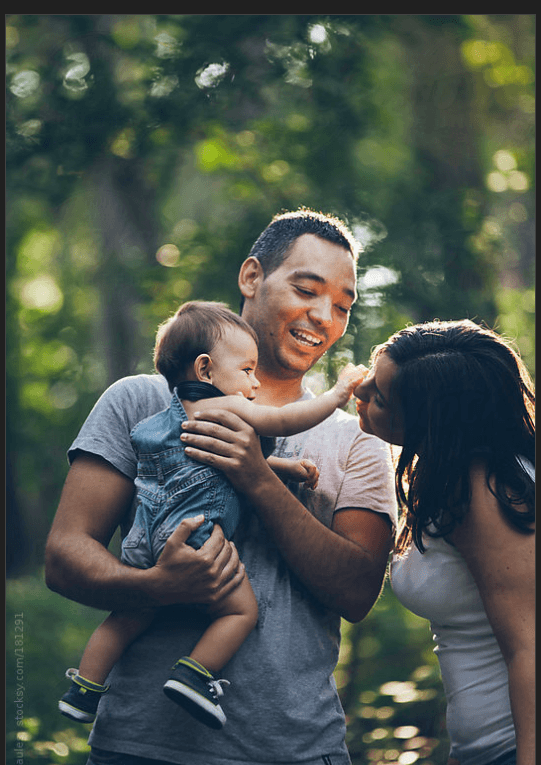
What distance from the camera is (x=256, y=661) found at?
1.90 meters

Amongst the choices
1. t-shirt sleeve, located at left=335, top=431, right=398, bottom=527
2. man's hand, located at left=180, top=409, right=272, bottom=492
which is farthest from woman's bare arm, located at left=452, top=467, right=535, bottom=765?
man's hand, located at left=180, top=409, right=272, bottom=492

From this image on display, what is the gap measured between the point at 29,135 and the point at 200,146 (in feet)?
5.06

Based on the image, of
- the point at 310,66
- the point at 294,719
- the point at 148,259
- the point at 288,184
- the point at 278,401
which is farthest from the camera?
the point at 148,259

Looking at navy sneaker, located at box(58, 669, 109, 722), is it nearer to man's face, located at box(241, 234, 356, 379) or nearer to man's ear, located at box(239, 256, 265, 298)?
man's face, located at box(241, 234, 356, 379)

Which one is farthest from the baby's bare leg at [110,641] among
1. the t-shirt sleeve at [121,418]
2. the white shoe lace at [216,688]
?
the t-shirt sleeve at [121,418]

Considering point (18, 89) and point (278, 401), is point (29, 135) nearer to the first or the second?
point (18, 89)

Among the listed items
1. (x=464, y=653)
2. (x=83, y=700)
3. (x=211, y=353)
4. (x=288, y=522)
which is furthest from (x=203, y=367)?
(x=464, y=653)

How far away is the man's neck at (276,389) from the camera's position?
235cm

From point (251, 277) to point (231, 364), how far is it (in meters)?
0.57

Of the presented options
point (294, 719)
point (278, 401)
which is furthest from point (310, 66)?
point (294, 719)

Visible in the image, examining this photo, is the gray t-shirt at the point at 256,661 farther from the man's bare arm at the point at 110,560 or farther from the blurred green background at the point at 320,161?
the blurred green background at the point at 320,161

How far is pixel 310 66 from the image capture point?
19.8 ft

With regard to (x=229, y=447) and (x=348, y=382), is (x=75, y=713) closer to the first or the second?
(x=229, y=447)

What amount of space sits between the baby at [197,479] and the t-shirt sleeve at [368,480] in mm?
121
